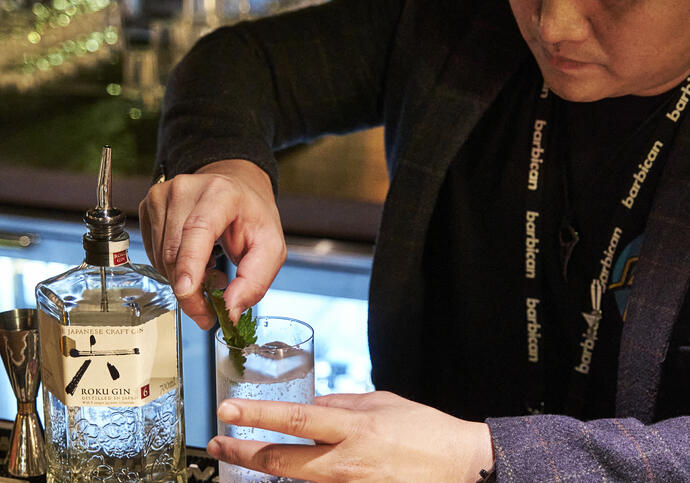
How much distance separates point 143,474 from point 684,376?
0.67 meters

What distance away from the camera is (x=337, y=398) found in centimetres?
84

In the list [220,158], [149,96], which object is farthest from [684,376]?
[149,96]

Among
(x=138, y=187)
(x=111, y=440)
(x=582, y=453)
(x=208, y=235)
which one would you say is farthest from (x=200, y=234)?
(x=138, y=187)

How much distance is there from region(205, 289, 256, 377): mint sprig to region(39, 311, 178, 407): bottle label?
54mm

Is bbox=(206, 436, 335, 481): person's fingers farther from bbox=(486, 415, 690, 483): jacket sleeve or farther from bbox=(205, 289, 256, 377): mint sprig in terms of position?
bbox=(486, 415, 690, 483): jacket sleeve

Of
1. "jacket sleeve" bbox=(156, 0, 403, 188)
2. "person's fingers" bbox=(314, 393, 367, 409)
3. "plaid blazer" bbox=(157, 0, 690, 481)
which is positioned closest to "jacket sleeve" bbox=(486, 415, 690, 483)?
"person's fingers" bbox=(314, 393, 367, 409)

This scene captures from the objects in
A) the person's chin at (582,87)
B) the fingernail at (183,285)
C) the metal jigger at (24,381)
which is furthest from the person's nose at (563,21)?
the metal jigger at (24,381)

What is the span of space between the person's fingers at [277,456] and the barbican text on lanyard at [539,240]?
0.56 meters

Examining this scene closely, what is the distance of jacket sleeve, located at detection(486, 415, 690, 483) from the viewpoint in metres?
0.84

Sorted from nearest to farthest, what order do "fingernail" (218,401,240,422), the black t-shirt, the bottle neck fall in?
"fingernail" (218,401,240,422) < the bottle neck < the black t-shirt

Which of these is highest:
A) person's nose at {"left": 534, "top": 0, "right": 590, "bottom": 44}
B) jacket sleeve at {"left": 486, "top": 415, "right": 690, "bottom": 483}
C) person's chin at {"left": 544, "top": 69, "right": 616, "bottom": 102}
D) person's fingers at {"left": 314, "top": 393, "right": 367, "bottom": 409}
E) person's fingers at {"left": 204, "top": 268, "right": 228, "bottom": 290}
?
person's nose at {"left": 534, "top": 0, "right": 590, "bottom": 44}

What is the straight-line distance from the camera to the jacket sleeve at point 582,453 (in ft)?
2.76

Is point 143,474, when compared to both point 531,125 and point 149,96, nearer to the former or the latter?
point 531,125

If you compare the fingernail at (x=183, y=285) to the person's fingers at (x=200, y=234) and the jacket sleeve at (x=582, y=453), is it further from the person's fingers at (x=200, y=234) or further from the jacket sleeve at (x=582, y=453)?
the jacket sleeve at (x=582, y=453)
